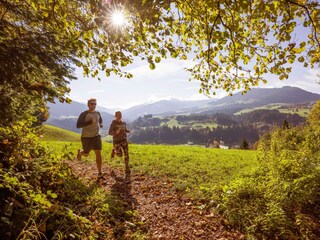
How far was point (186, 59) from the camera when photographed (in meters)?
7.29

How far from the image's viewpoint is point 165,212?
7082 millimetres

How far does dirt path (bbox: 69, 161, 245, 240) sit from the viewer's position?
5.99 m

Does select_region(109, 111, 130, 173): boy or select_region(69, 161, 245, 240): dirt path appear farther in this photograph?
select_region(109, 111, 130, 173): boy

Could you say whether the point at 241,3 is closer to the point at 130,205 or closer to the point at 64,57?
the point at 64,57

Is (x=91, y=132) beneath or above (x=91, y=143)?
above

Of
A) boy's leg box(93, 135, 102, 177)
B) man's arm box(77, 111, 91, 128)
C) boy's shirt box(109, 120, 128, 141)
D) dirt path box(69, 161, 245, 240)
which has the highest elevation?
man's arm box(77, 111, 91, 128)

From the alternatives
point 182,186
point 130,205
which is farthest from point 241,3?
point 182,186

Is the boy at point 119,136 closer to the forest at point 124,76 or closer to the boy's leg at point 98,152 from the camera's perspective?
the boy's leg at point 98,152

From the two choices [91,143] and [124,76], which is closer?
[124,76]

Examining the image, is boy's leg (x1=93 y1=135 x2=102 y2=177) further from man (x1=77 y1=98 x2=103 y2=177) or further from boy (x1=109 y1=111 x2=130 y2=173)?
boy (x1=109 y1=111 x2=130 y2=173)

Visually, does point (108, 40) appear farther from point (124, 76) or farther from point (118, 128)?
point (118, 128)

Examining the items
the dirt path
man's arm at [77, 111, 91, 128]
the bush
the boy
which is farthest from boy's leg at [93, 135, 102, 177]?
the bush

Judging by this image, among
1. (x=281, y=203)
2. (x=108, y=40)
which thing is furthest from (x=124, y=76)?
(x=281, y=203)

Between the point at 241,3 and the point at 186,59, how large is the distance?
3.25 m
